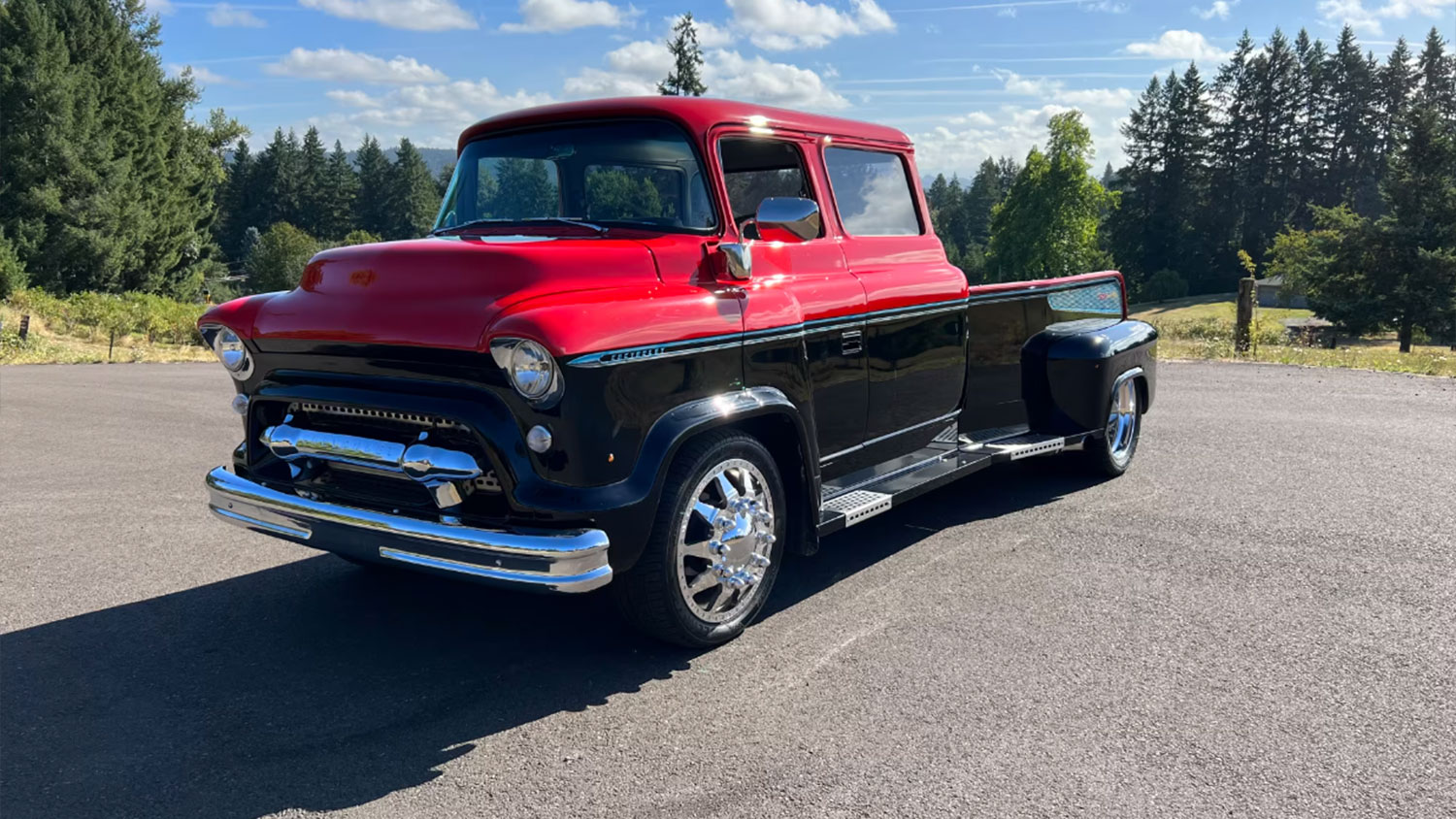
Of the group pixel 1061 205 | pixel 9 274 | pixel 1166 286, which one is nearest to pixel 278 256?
pixel 9 274

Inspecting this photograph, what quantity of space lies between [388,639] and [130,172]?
46915 mm

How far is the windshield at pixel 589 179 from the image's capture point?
4.30 meters

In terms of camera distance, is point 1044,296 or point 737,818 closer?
point 737,818

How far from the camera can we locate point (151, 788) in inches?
116

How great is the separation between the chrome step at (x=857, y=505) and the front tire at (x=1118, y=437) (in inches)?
103

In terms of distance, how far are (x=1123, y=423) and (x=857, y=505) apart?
3370 mm

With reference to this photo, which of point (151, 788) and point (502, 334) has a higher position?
point (502, 334)

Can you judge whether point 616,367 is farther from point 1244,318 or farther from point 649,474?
point 1244,318

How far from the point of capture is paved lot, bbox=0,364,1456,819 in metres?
2.97

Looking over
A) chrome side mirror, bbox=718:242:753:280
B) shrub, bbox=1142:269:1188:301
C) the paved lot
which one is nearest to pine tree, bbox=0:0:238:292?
the paved lot

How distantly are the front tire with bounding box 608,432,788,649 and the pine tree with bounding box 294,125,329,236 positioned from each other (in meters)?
105

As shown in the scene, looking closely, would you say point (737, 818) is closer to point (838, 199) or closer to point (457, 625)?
point (457, 625)

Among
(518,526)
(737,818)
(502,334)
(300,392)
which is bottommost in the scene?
(737,818)

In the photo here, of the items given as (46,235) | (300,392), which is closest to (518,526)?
(300,392)
